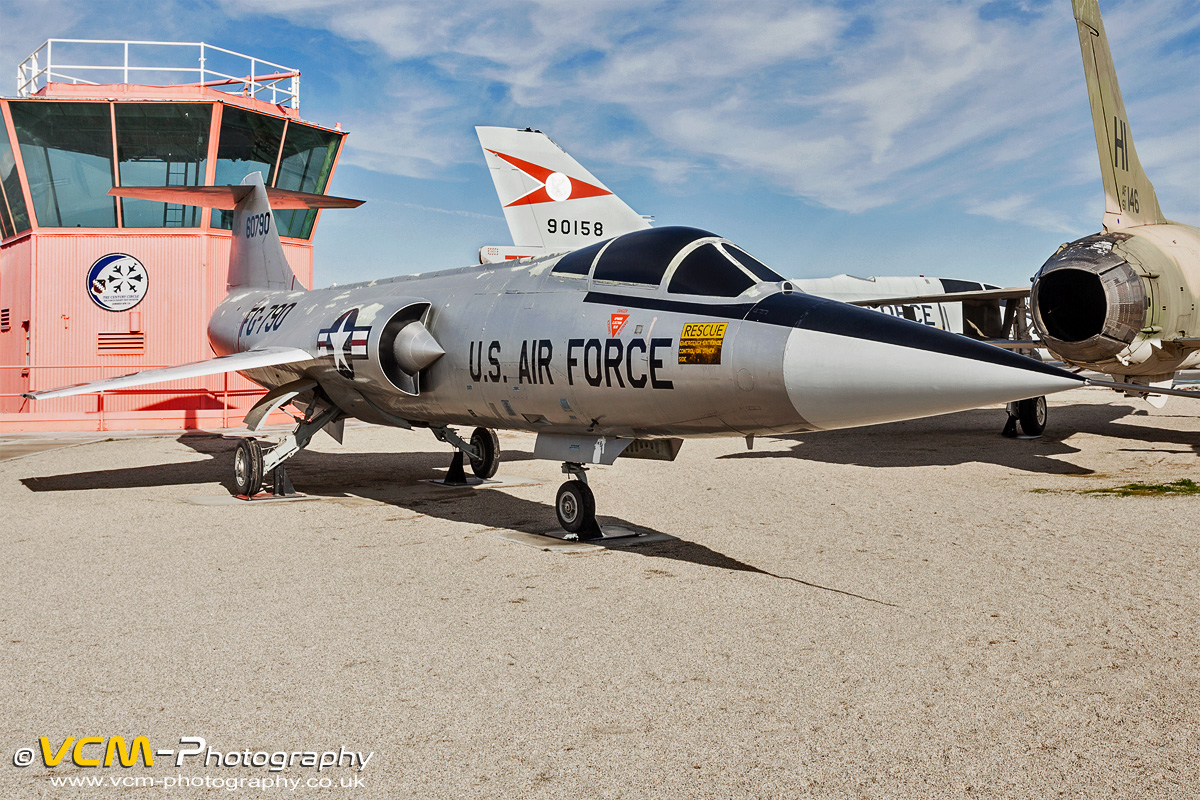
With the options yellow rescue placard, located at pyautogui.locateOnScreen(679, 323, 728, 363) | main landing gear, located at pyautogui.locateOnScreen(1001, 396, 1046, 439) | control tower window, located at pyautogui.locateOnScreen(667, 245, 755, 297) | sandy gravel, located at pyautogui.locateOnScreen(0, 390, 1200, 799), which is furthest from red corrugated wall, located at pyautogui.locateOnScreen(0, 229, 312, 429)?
main landing gear, located at pyautogui.locateOnScreen(1001, 396, 1046, 439)

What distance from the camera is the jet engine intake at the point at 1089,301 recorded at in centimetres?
1002

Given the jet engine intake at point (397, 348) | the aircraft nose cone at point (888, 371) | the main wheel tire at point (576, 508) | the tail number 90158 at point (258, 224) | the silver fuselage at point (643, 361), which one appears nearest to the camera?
the aircraft nose cone at point (888, 371)

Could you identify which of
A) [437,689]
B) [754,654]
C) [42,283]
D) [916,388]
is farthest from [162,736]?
[42,283]

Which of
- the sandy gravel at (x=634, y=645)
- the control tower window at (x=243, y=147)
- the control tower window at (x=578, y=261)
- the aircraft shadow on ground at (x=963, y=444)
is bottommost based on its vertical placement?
the sandy gravel at (x=634, y=645)

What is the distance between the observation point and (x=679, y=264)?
231 inches

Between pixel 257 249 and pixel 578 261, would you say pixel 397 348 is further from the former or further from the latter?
pixel 257 249

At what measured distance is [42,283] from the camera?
62.2 ft

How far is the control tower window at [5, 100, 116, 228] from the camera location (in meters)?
18.9

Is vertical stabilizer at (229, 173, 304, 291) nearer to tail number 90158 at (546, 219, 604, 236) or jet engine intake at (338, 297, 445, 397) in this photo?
tail number 90158 at (546, 219, 604, 236)

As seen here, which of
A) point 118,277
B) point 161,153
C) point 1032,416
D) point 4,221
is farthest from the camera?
point 4,221

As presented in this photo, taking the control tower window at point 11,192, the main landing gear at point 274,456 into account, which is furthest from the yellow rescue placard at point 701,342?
the control tower window at point 11,192

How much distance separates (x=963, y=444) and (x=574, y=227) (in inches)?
314

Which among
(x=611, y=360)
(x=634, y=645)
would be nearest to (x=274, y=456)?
(x=611, y=360)

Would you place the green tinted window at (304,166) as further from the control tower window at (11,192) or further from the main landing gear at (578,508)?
the main landing gear at (578,508)
